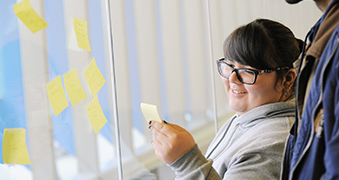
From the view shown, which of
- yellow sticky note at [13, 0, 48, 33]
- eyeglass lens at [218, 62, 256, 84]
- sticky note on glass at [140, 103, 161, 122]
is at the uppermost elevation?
yellow sticky note at [13, 0, 48, 33]

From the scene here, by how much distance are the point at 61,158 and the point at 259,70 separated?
Answer: 755 millimetres

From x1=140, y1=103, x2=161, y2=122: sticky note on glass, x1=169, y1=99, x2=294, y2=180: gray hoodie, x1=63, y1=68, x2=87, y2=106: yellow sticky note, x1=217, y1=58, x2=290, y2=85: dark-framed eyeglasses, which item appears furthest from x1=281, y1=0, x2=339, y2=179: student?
x1=63, y1=68, x2=87, y2=106: yellow sticky note

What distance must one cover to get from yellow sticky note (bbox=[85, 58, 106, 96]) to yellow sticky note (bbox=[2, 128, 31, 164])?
0.29m

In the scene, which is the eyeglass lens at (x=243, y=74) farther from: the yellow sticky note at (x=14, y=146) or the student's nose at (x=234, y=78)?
the yellow sticky note at (x=14, y=146)

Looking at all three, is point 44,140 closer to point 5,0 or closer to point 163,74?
point 5,0

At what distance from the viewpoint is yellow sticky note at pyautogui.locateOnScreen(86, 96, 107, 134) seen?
1.21m

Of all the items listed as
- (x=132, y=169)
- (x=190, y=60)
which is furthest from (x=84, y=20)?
(x=190, y=60)

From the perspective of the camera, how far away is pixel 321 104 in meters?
0.60

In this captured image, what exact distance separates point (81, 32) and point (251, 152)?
0.71 metres

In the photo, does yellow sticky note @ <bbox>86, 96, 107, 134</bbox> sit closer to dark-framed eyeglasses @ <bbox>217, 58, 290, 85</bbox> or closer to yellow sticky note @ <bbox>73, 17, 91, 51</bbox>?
yellow sticky note @ <bbox>73, 17, 91, 51</bbox>

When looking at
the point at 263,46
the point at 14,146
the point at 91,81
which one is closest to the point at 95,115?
the point at 91,81

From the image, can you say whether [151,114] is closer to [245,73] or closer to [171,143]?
[171,143]

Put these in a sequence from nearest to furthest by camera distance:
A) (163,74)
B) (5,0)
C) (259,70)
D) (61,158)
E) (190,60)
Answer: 1. (5,0)
2. (61,158)
3. (259,70)
4. (163,74)
5. (190,60)

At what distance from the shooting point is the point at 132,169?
4.73 feet
